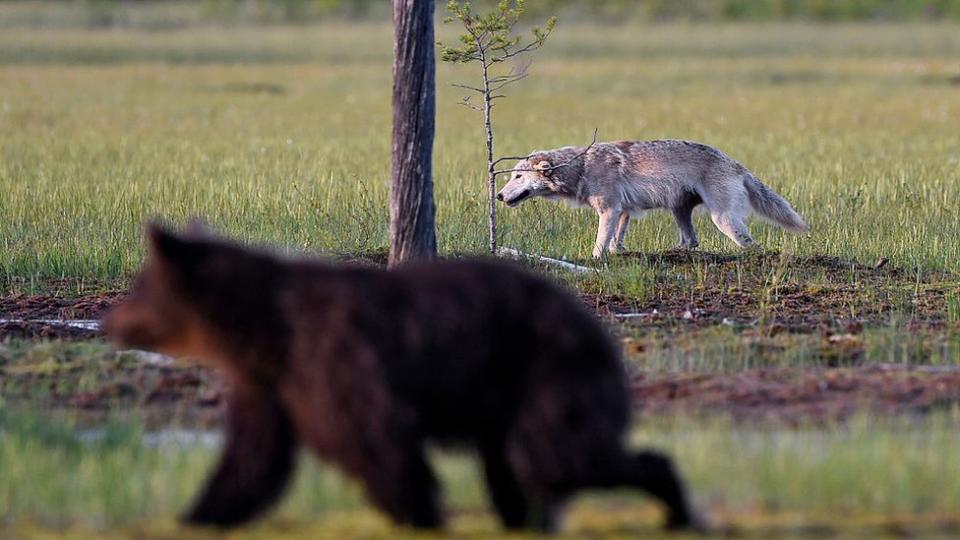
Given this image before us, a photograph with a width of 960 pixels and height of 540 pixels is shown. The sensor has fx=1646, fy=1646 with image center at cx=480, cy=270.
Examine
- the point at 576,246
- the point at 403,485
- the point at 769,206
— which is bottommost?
the point at 403,485

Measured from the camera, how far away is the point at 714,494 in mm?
6102

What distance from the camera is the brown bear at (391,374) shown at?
17.1 ft

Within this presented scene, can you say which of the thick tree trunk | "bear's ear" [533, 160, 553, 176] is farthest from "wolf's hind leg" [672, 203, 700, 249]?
the thick tree trunk

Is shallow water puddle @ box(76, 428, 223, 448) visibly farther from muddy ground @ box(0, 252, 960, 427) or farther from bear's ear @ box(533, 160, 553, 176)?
bear's ear @ box(533, 160, 553, 176)

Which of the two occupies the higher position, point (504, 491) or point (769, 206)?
point (769, 206)

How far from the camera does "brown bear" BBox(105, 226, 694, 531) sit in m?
5.22

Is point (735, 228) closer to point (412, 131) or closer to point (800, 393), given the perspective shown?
point (412, 131)

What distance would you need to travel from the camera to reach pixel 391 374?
5.29m

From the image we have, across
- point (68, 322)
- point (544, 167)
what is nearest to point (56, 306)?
point (68, 322)

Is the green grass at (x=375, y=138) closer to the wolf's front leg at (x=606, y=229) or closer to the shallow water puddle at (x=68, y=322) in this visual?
the wolf's front leg at (x=606, y=229)

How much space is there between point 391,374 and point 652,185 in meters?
8.54

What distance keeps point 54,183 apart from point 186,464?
11521 mm

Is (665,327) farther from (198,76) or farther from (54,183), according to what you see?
(198,76)

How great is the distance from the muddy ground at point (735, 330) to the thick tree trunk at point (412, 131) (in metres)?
1.18
